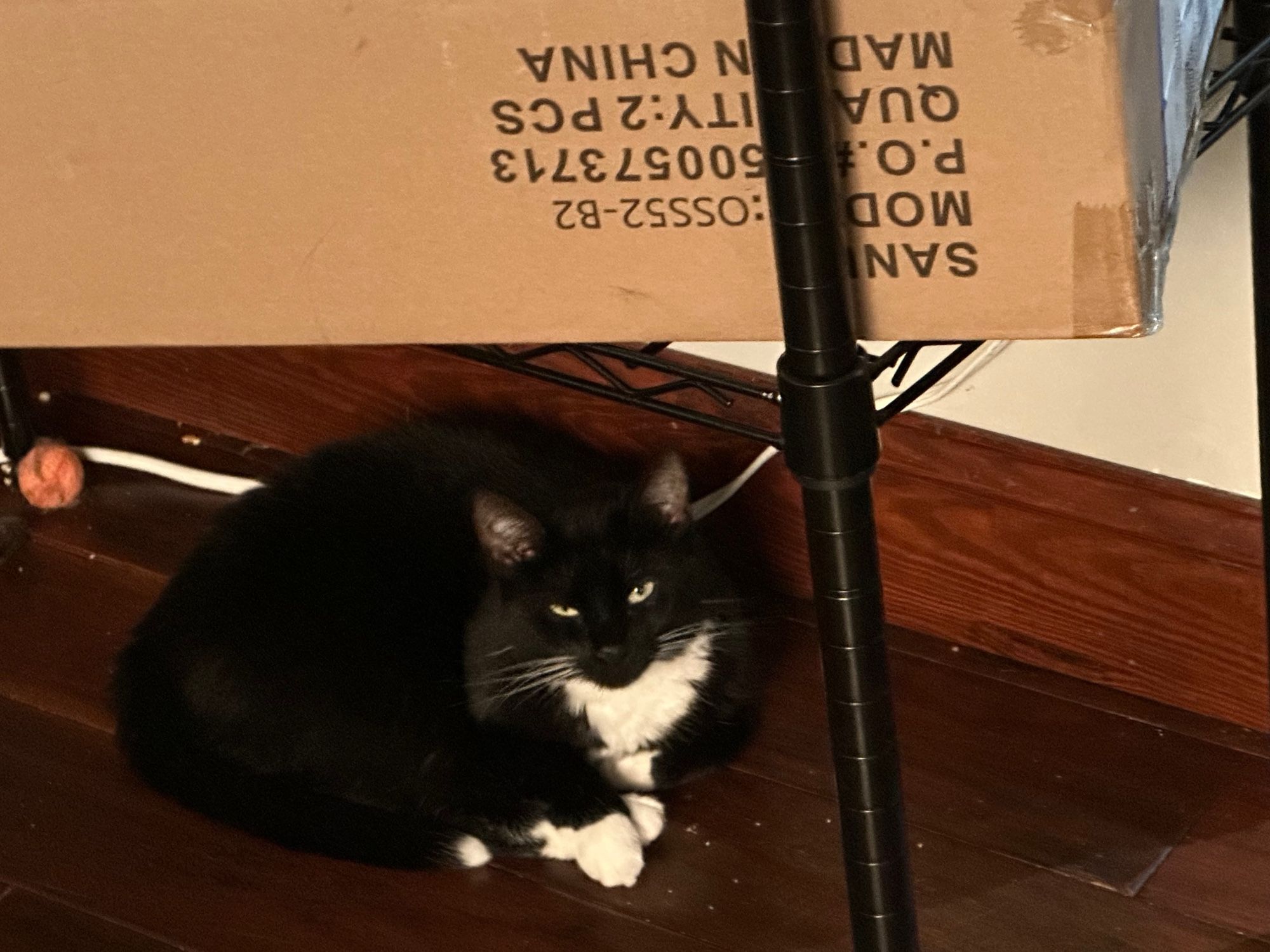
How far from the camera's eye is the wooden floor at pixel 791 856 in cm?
105

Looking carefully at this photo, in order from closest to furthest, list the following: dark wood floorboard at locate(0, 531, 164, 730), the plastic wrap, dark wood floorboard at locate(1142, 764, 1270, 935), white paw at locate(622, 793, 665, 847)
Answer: the plastic wrap
dark wood floorboard at locate(1142, 764, 1270, 935)
white paw at locate(622, 793, 665, 847)
dark wood floorboard at locate(0, 531, 164, 730)

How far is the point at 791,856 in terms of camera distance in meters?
1.11

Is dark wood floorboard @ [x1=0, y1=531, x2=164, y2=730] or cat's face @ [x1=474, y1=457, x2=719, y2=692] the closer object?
cat's face @ [x1=474, y1=457, x2=719, y2=692]

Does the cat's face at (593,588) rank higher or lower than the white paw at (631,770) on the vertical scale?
higher

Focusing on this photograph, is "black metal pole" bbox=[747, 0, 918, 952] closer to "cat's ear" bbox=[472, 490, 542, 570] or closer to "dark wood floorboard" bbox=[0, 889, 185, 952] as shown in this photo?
"cat's ear" bbox=[472, 490, 542, 570]

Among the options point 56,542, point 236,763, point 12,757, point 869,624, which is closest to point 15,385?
point 56,542

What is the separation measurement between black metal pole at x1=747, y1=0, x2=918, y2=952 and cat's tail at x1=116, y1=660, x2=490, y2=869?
43 cm

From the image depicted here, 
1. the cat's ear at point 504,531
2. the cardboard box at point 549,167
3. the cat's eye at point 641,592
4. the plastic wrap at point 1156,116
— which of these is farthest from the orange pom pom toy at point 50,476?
the plastic wrap at point 1156,116

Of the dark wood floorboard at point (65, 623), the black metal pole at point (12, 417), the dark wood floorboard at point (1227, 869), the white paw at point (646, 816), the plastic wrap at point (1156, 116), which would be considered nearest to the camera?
the plastic wrap at point (1156, 116)

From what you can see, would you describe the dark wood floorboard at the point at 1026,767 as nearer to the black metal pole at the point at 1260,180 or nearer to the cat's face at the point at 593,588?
the cat's face at the point at 593,588

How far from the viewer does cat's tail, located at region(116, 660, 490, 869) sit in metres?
1.11

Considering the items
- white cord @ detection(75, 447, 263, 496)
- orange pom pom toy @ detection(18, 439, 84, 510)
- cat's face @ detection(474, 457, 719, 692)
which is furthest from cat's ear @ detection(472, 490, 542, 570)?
orange pom pom toy @ detection(18, 439, 84, 510)

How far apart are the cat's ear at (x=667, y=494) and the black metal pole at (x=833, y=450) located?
0.42 m

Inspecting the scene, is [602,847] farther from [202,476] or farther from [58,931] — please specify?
[202,476]
